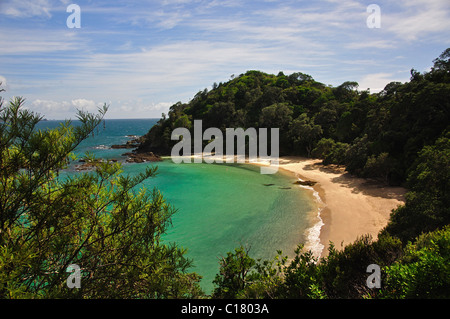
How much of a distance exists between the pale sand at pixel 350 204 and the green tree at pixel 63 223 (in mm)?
9702

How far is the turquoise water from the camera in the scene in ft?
54.0

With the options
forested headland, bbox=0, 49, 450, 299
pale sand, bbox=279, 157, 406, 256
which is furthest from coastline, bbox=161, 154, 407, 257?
forested headland, bbox=0, 49, 450, 299

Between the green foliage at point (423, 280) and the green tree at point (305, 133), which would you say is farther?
the green tree at point (305, 133)

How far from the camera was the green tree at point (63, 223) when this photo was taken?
5145mm

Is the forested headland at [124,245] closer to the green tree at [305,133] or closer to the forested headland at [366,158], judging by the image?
the forested headland at [366,158]

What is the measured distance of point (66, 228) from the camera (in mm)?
Answer: 6219

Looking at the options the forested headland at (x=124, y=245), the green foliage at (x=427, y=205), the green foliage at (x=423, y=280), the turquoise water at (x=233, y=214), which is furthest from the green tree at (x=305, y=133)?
the green foliage at (x=423, y=280)

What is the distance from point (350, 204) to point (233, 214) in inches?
429

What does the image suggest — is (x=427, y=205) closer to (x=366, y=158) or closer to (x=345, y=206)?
(x=345, y=206)

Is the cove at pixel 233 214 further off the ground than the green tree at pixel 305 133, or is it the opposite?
the green tree at pixel 305 133

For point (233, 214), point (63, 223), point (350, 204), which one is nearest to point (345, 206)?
point (350, 204)

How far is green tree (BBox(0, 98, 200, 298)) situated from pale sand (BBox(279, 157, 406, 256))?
9.70 metres

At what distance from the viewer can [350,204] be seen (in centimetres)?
2209

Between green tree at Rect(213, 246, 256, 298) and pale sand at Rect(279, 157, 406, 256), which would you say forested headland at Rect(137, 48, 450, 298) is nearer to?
green tree at Rect(213, 246, 256, 298)
